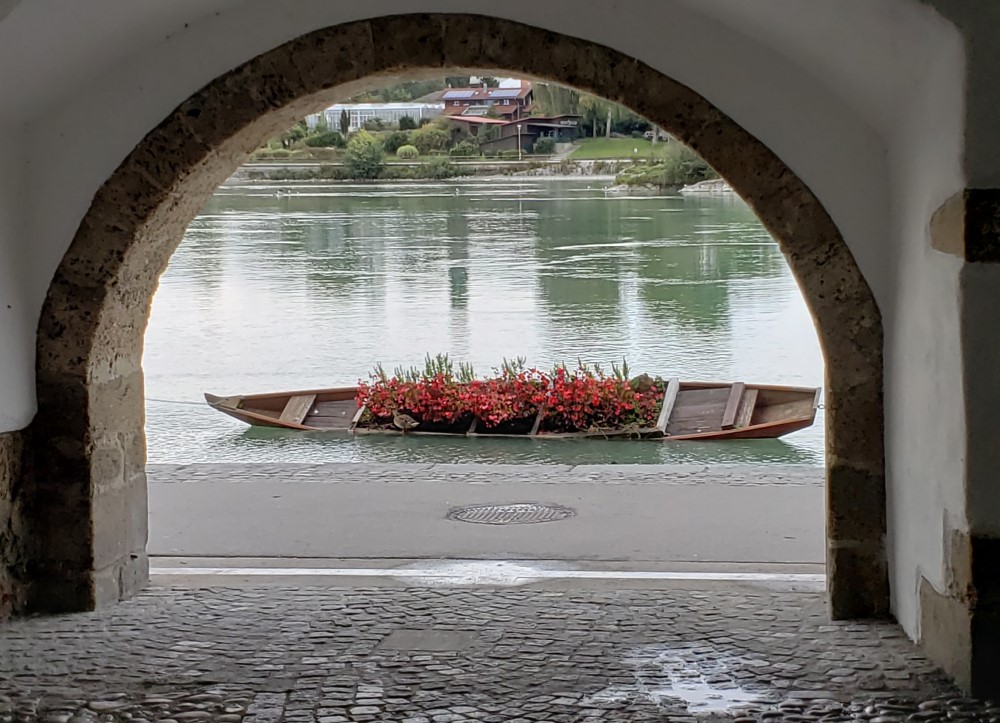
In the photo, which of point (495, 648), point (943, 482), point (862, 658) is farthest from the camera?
point (495, 648)

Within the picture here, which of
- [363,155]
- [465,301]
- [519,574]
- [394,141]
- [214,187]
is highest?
[394,141]

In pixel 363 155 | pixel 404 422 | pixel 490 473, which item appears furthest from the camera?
pixel 363 155

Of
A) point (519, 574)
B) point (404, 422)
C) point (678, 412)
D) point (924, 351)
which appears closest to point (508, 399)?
point (404, 422)

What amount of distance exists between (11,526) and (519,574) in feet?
5.86

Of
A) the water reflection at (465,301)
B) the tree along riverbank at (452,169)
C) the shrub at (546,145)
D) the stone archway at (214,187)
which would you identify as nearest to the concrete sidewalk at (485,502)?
the stone archway at (214,187)

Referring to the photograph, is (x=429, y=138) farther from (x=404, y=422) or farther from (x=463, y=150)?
(x=404, y=422)

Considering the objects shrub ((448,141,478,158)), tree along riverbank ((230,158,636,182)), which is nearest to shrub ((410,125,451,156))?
shrub ((448,141,478,158))


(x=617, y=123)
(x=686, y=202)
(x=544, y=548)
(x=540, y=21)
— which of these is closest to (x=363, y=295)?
(x=617, y=123)

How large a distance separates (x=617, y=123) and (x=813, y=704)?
26963 millimetres

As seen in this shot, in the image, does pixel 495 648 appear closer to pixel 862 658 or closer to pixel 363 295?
pixel 862 658

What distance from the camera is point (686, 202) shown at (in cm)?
3372

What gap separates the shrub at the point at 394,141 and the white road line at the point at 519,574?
76.5ft

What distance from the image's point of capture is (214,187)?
396 cm

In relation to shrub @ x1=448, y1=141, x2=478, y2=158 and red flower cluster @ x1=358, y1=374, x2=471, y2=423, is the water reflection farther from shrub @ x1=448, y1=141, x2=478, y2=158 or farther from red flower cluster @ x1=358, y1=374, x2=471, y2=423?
shrub @ x1=448, y1=141, x2=478, y2=158
